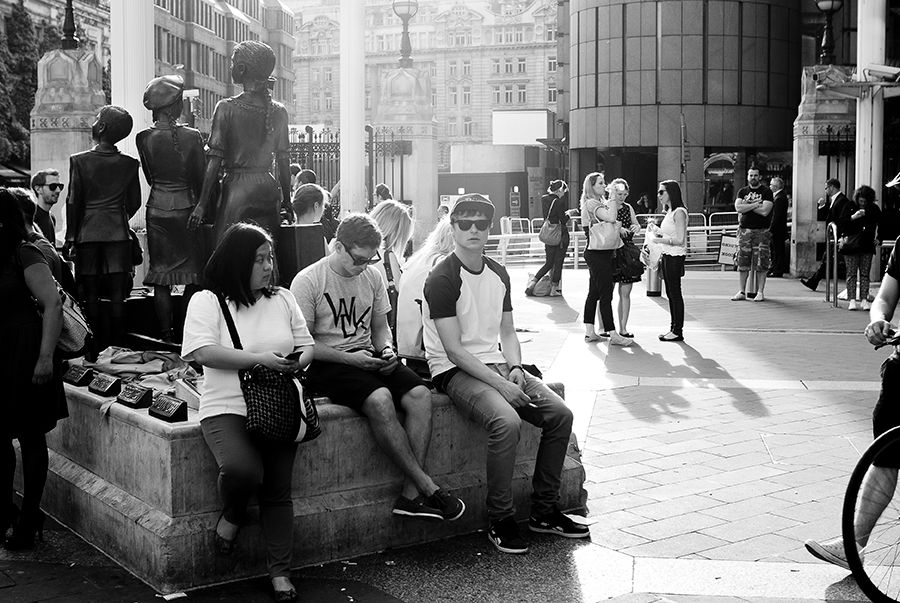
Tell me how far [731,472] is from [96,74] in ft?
57.1

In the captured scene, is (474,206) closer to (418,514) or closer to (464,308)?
(464,308)

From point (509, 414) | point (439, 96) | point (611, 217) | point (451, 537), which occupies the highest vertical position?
point (439, 96)

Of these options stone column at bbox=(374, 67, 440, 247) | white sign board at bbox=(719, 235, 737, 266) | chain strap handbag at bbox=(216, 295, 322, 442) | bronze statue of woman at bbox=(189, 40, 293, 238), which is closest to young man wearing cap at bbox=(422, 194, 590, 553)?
chain strap handbag at bbox=(216, 295, 322, 442)

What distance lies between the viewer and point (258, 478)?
505 centimetres

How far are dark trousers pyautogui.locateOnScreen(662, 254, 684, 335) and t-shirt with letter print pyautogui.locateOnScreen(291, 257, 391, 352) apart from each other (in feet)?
23.7

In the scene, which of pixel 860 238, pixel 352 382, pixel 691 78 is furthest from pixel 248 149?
pixel 691 78

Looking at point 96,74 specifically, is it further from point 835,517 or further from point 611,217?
point 835,517

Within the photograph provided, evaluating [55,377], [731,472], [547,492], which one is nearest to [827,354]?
[731,472]

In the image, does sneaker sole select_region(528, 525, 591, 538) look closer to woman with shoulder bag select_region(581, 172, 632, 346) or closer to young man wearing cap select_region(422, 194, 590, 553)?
young man wearing cap select_region(422, 194, 590, 553)

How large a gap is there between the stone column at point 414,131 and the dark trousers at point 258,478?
751 inches

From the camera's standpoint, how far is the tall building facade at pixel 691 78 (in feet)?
153

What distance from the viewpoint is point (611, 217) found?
1252 centimetres

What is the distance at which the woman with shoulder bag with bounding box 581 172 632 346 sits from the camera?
12.5 meters

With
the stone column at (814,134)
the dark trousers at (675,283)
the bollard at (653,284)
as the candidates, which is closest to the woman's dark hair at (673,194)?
the dark trousers at (675,283)
